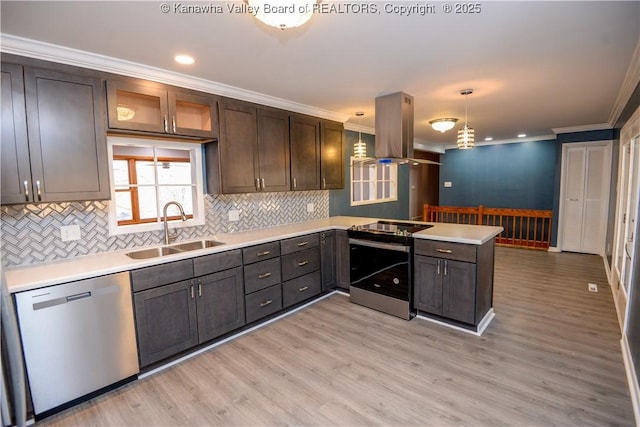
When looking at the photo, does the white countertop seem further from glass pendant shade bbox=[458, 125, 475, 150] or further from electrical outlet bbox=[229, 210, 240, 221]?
glass pendant shade bbox=[458, 125, 475, 150]

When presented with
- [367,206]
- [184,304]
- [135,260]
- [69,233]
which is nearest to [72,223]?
[69,233]

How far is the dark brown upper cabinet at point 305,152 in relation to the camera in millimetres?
3797

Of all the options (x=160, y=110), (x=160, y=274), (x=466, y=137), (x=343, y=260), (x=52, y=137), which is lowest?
(x=343, y=260)

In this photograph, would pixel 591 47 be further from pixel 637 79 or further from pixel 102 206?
pixel 102 206

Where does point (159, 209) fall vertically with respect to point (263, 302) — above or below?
above

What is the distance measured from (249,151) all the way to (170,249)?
1.24 m

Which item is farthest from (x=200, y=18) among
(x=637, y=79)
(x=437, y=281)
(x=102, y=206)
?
(x=637, y=79)

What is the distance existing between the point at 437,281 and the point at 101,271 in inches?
111

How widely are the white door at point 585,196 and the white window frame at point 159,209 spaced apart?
20.8 ft

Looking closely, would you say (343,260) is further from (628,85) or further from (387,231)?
(628,85)

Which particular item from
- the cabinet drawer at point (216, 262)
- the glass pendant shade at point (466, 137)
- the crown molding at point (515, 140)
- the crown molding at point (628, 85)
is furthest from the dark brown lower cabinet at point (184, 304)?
the crown molding at point (515, 140)

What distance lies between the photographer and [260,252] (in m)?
3.09

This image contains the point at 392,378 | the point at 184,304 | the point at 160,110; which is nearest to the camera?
the point at 392,378

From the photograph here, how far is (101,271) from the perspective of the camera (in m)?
2.12
